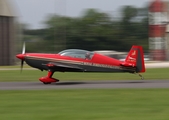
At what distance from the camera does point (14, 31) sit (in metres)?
55.3

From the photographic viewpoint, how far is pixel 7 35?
53.3 meters

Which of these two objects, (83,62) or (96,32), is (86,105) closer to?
(83,62)

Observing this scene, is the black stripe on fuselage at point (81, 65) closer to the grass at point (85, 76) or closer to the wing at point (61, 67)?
the wing at point (61, 67)

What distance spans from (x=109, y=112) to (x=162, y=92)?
14.8ft

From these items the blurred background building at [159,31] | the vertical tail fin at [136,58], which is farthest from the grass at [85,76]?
the blurred background building at [159,31]

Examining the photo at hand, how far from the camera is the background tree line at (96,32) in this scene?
84250 mm

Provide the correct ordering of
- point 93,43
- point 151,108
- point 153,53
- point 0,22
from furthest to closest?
1. point 93,43
2. point 153,53
3. point 0,22
4. point 151,108

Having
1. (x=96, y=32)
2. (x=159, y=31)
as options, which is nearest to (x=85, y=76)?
(x=159, y=31)

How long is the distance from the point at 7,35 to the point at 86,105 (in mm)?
44091

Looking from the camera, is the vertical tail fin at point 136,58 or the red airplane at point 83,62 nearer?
the red airplane at point 83,62

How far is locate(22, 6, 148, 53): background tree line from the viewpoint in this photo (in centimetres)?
8425

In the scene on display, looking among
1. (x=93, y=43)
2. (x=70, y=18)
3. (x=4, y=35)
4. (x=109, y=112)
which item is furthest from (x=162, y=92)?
(x=70, y=18)

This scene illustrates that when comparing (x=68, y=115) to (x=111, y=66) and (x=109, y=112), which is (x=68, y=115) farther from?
(x=111, y=66)

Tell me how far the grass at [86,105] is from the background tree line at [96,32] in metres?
65.0
